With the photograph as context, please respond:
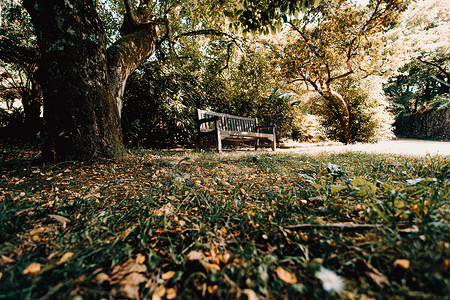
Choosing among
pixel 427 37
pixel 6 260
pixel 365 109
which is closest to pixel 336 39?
pixel 365 109

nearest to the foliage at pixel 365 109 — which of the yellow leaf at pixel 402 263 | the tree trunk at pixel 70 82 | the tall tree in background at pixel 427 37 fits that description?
the tall tree in background at pixel 427 37

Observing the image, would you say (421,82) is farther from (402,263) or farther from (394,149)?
(402,263)

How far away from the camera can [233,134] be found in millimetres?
5570

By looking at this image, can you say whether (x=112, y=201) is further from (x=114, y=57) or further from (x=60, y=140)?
(x=114, y=57)

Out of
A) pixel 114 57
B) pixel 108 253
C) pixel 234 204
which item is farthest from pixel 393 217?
pixel 114 57

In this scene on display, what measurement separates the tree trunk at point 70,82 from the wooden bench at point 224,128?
3010 mm

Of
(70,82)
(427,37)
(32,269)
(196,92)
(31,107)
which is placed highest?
(427,37)

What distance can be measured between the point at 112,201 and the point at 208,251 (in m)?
1.02

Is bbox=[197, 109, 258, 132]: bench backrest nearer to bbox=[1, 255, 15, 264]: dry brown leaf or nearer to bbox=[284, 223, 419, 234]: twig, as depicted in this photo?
bbox=[284, 223, 419, 234]: twig

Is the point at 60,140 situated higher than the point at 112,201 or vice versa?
the point at 60,140

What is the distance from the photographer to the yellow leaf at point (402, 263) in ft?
2.37

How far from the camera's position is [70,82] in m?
2.45

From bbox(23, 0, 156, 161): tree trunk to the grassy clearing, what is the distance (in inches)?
37.5

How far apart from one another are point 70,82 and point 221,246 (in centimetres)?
287
